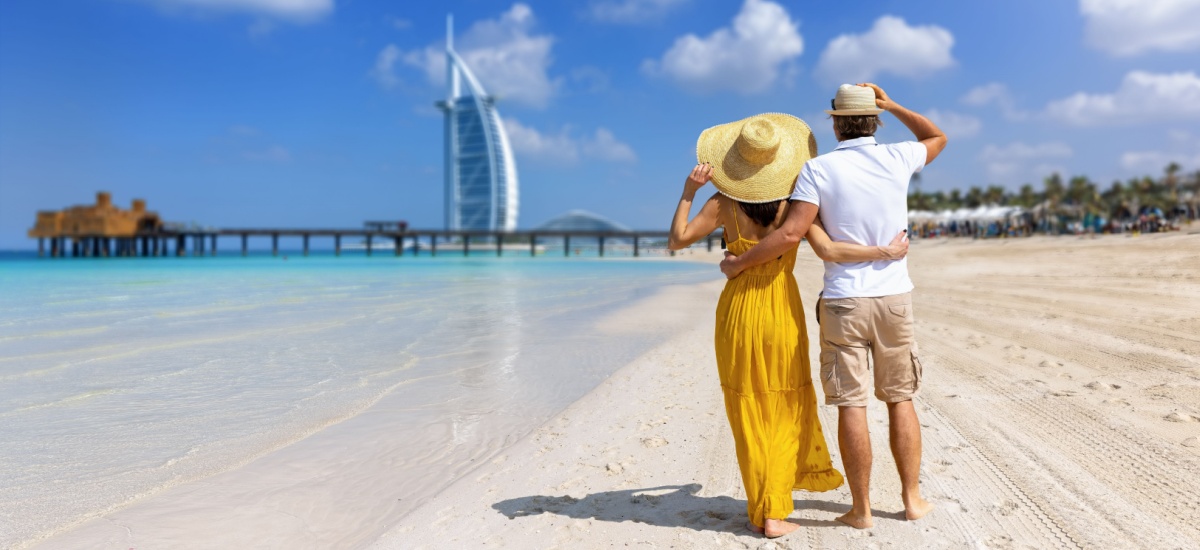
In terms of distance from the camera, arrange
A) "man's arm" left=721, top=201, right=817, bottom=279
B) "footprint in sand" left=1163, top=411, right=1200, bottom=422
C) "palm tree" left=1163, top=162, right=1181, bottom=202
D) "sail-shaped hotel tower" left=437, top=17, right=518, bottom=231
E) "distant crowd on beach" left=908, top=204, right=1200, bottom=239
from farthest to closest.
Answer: "sail-shaped hotel tower" left=437, top=17, right=518, bottom=231 < "palm tree" left=1163, top=162, right=1181, bottom=202 < "distant crowd on beach" left=908, top=204, right=1200, bottom=239 < "footprint in sand" left=1163, top=411, right=1200, bottom=422 < "man's arm" left=721, top=201, right=817, bottom=279

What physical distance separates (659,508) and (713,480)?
428 mm

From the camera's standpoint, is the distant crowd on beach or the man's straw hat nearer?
the man's straw hat

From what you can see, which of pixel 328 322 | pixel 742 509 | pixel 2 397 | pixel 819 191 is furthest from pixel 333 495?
pixel 328 322

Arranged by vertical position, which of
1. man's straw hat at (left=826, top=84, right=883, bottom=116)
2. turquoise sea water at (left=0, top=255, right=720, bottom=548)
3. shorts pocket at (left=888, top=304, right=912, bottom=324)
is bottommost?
turquoise sea water at (left=0, top=255, right=720, bottom=548)

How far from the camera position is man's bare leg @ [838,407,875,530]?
2385mm

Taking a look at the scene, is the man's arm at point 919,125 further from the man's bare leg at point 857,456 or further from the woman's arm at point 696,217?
the man's bare leg at point 857,456

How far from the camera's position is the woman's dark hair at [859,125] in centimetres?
237

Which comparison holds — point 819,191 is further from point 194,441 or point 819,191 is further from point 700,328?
point 700,328

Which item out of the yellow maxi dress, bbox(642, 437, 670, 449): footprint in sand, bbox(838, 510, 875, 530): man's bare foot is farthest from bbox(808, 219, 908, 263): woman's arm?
bbox(642, 437, 670, 449): footprint in sand

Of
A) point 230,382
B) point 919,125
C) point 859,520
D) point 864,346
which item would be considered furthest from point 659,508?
point 230,382

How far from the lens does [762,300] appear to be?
7.81 feet

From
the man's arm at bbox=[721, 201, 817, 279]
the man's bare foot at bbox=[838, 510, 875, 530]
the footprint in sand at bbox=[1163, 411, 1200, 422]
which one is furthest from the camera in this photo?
the footprint in sand at bbox=[1163, 411, 1200, 422]

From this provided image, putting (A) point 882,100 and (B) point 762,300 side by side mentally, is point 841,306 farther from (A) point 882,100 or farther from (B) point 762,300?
(A) point 882,100

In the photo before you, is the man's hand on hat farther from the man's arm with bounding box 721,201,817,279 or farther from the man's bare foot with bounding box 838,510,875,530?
the man's bare foot with bounding box 838,510,875,530
